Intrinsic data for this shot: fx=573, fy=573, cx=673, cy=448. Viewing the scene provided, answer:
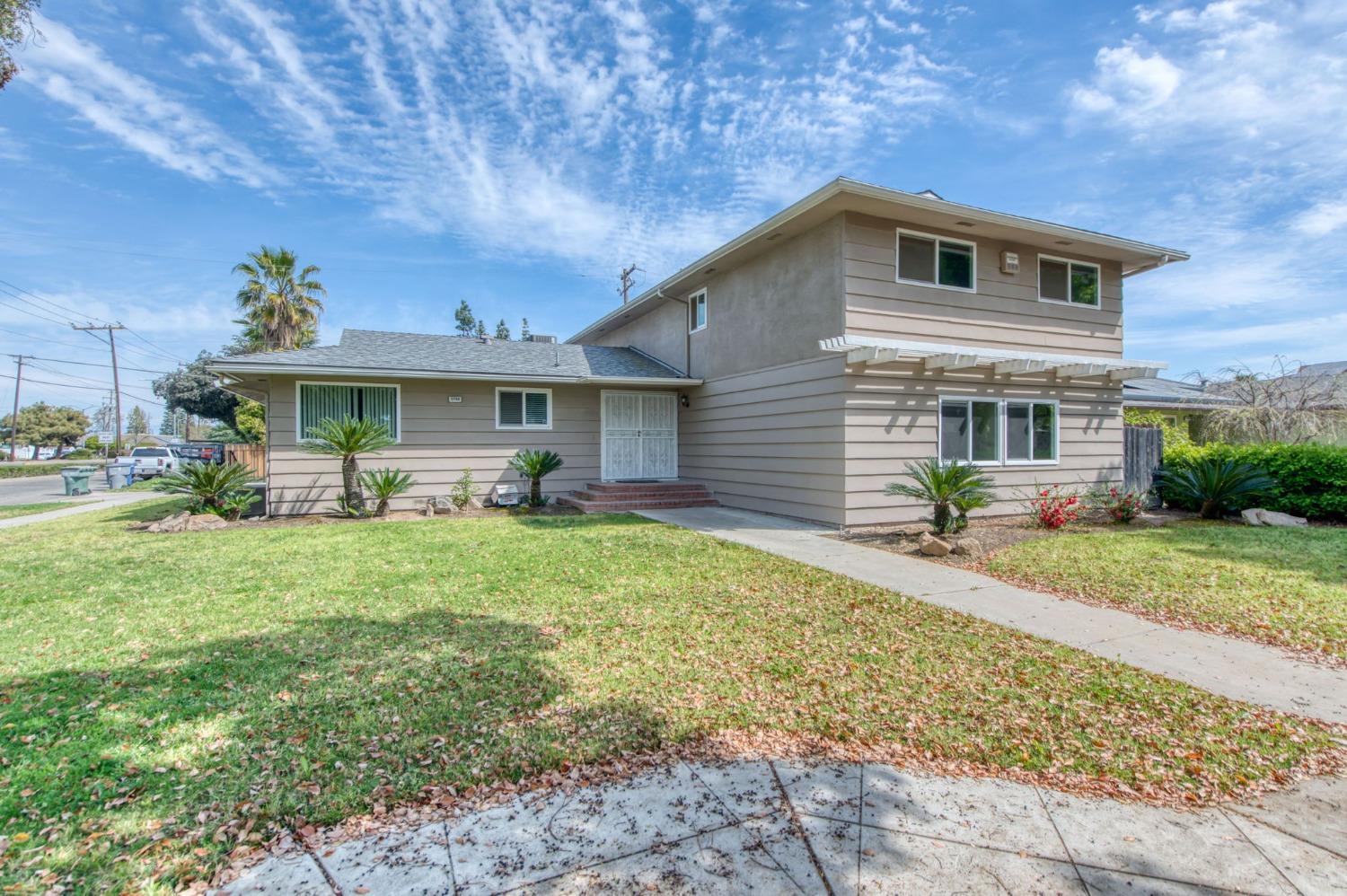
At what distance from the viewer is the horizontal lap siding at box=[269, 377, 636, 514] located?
10.6 meters

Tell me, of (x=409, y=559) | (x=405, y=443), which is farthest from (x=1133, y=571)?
(x=405, y=443)

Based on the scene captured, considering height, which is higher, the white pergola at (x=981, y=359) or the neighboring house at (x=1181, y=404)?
the white pergola at (x=981, y=359)

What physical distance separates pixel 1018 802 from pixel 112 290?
42.1 metres

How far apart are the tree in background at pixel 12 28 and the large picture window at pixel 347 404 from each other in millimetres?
5323

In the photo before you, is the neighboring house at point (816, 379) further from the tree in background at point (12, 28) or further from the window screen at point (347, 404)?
the tree in background at point (12, 28)

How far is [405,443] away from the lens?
1140 centimetres

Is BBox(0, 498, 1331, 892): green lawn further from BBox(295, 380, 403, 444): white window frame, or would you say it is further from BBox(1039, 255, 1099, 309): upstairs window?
BBox(1039, 255, 1099, 309): upstairs window

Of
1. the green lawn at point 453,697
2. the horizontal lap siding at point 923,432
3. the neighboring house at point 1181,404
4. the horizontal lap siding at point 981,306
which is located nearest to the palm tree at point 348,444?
the green lawn at point 453,697

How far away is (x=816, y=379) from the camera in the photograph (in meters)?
9.12

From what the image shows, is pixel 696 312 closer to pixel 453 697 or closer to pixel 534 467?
pixel 534 467

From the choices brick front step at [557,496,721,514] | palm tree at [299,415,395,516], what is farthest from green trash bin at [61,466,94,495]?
brick front step at [557,496,721,514]

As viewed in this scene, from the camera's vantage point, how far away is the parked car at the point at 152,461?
82.6ft

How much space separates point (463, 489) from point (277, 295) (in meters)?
16.7

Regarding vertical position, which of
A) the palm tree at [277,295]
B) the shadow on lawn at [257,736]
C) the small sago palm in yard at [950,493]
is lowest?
the shadow on lawn at [257,736]
